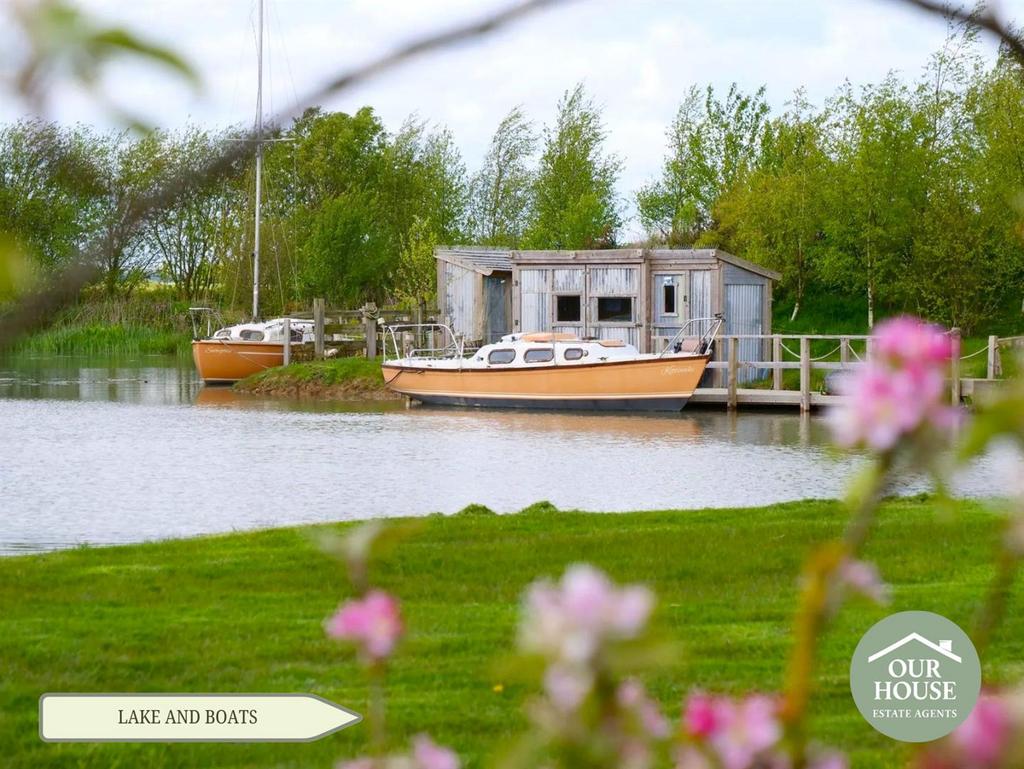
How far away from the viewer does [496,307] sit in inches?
1237

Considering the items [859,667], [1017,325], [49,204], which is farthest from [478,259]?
[49,204]

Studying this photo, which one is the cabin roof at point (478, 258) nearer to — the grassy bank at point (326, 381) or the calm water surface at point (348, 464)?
the grassy bank at point (326, 381)

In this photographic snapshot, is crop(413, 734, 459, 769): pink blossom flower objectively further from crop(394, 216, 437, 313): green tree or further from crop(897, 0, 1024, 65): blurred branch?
crop(394, 216, 437, 313): green tree

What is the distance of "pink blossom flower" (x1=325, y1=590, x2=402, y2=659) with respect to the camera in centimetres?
90

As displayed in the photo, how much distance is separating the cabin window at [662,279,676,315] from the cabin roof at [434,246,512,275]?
3.87 metres

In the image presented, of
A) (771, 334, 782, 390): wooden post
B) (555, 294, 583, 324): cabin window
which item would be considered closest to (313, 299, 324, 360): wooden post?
(555, 294, 583, 324): cabin window

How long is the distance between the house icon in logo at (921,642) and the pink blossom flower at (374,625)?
2331 millimetres

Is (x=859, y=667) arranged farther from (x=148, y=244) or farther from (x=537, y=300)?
(x=537, y=300)

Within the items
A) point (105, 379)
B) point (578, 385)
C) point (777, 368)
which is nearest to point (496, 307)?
point (578, 385)

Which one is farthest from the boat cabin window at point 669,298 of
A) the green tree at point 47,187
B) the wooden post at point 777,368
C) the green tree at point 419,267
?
the green tree at point 47,187

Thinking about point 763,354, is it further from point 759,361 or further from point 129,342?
point 129,342

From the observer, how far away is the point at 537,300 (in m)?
28.8

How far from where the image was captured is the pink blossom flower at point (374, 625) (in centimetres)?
90

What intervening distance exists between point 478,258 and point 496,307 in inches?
45.7
